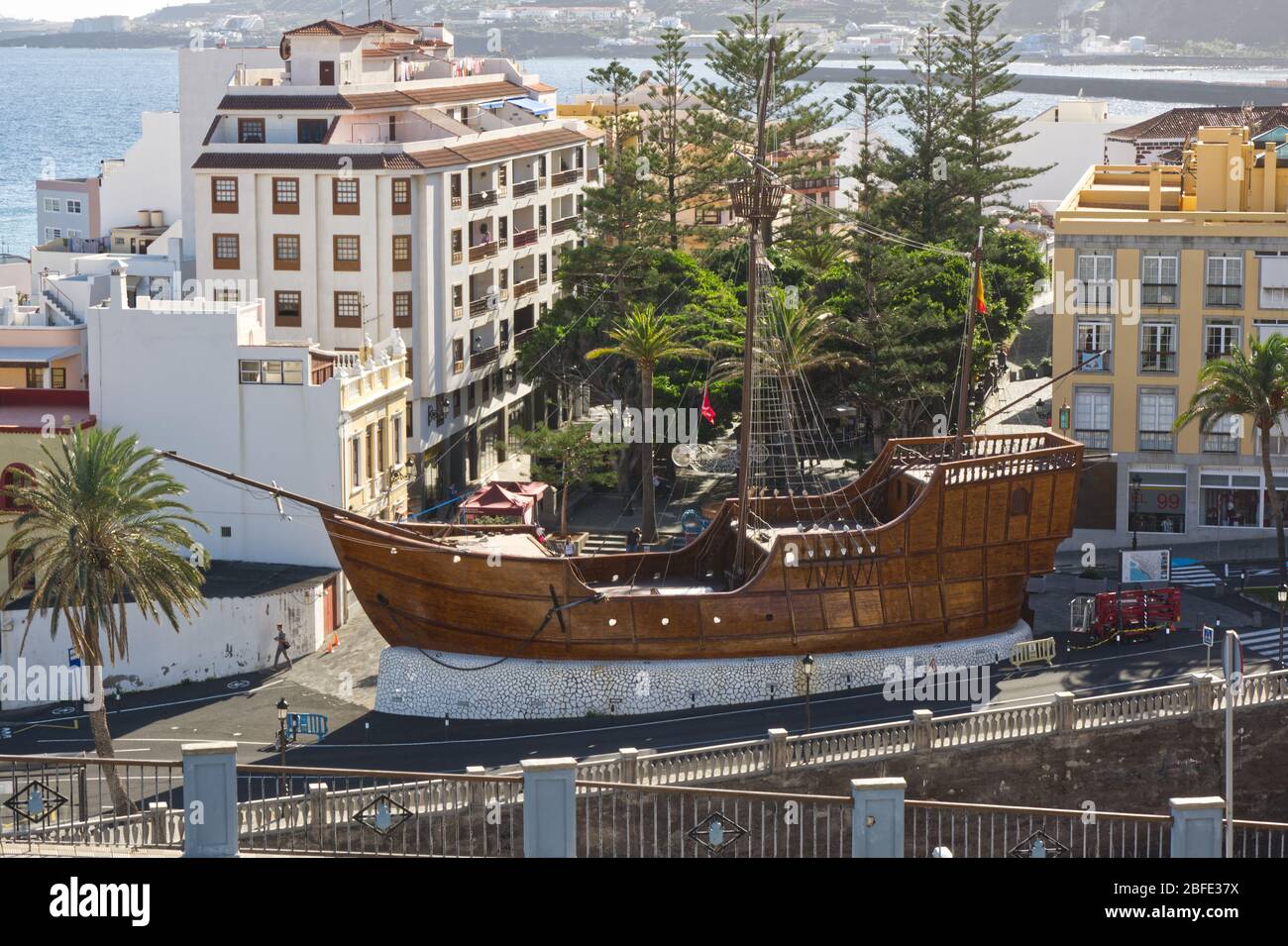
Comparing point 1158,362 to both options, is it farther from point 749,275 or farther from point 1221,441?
point 749,275

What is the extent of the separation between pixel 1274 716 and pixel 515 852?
594 inches

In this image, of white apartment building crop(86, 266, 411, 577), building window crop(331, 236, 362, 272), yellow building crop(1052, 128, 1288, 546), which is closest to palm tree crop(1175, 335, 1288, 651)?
yellow building crop(1052, 128, 1288, 546)

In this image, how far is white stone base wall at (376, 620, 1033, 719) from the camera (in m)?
44.2

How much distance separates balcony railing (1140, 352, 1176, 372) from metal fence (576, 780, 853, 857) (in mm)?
23444

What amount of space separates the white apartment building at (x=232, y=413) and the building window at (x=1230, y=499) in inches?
865

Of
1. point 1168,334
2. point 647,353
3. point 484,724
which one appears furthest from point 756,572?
point 1168,334

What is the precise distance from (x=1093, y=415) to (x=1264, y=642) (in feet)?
39.6

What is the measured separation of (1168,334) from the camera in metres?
56.4

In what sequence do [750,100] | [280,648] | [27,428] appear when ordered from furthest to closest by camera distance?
[750,100] → [27,428] → [280,648]

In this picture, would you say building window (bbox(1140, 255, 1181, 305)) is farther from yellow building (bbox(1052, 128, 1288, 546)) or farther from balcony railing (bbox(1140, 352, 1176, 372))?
balcony railing (bbox(1140, 352, 1176, 372))

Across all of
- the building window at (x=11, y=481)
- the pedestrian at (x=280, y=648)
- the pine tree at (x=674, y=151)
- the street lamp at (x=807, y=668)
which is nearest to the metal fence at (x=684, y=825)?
the street lamp at (x=807, y=668)

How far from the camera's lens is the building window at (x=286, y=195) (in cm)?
6419

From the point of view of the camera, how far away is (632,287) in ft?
218
